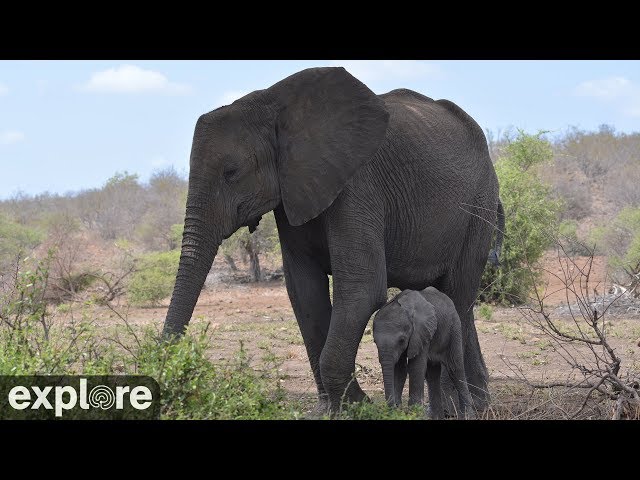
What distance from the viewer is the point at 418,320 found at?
7.29 meters

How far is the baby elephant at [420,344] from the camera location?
23.6 feet

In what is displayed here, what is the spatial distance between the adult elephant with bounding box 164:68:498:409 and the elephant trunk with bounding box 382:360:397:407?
0.86 ft

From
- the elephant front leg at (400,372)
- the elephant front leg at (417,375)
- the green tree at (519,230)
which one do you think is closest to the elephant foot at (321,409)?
the elephant front leg at (400,372)

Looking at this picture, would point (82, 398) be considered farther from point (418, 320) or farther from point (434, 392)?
point (434, 392)

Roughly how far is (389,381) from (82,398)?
2140 mm

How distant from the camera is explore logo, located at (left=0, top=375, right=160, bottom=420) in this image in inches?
239

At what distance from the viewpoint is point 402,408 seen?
7.12m

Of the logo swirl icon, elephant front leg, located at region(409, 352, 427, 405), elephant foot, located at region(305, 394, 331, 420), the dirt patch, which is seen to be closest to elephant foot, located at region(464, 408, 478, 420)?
the dirt patch

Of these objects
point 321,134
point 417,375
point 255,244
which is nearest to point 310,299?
point 417,375

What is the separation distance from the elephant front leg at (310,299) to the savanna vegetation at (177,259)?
52 centimetres

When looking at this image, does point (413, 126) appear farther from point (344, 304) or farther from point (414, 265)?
point (344, 304)

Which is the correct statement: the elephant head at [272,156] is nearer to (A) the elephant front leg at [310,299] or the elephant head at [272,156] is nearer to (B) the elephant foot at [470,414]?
(A) the elephant front leg at [310,299]
